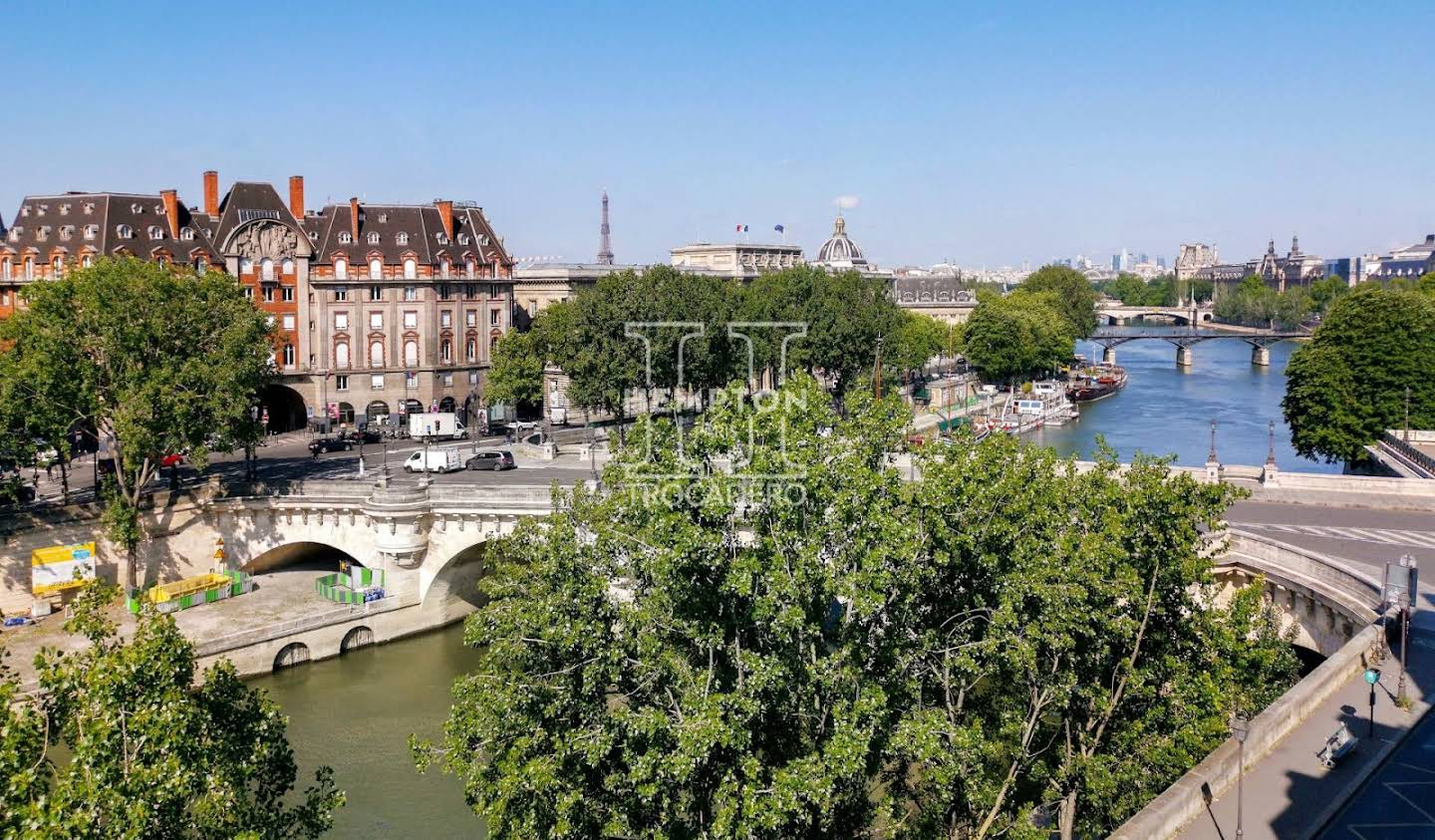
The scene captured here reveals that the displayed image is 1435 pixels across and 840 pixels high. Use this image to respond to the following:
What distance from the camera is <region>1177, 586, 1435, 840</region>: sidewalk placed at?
57.7ft

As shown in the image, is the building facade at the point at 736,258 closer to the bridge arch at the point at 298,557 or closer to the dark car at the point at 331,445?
the dark car at the point at 331,445

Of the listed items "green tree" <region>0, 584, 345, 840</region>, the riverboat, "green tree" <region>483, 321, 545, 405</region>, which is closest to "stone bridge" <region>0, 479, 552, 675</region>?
"green tree" <region>0, 584, 345, 840</region>

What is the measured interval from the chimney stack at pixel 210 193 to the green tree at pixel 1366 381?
58.3 metres

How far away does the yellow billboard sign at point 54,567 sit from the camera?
123 ft

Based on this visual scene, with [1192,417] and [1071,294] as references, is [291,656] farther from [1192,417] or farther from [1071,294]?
[1071,294]

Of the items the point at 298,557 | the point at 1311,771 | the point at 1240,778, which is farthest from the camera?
the point at 298,557

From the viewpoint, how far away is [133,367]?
1501 inches

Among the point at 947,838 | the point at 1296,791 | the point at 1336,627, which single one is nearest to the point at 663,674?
the point at 947,838

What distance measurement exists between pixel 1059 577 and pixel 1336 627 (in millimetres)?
11514

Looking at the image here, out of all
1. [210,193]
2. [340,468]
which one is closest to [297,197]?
[210,193]

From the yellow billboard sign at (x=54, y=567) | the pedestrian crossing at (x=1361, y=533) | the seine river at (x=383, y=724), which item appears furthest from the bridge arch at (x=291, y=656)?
the pedestrian crossing at (x=1361, y=533)

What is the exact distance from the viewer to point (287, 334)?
6456 centimetres

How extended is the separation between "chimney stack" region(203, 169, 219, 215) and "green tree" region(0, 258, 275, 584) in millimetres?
25914

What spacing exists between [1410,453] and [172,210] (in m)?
60.4
